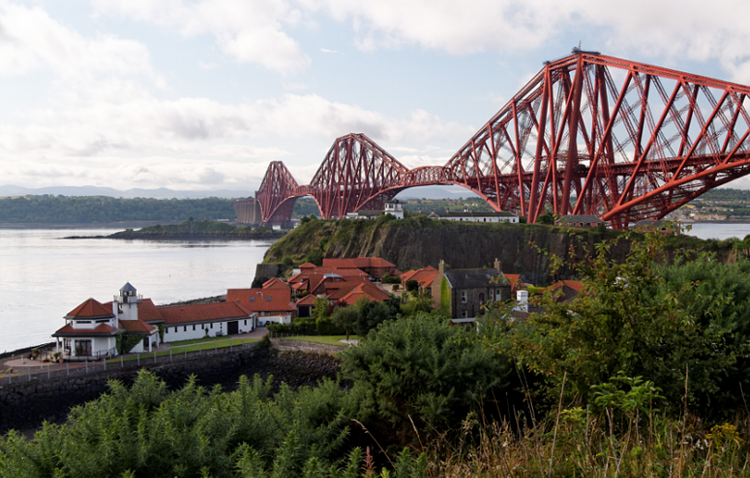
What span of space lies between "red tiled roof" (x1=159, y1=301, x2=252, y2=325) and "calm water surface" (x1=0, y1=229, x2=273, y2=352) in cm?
887

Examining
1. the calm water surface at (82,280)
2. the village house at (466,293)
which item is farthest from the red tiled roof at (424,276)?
the calm water surface at (82,280)

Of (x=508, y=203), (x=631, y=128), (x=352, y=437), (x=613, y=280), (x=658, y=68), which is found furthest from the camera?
(x=508, y=203)

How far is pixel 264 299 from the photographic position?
3928cm

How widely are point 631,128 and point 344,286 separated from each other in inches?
1056

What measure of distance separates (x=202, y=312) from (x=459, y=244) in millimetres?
32161

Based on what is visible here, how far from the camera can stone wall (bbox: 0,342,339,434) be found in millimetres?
23891

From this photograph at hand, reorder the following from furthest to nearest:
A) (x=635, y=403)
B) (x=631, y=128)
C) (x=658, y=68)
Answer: (x=631, y=128) → (x=658, y=68) → (x=635, y=403)

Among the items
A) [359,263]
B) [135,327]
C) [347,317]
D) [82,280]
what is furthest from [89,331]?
[82,280]

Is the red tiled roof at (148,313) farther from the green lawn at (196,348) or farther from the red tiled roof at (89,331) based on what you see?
the red tiled roof at (89,331)

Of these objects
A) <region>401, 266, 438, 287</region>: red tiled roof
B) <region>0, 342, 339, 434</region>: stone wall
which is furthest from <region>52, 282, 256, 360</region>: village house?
<region>401, 266, 438, 287</region>: red tiled roof

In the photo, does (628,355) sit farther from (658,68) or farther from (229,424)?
(658,68)

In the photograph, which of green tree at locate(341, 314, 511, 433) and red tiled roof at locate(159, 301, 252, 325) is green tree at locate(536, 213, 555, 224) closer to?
red tiled roof at locate(159, 301, 252, 325)

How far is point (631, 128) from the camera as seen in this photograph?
151 ft

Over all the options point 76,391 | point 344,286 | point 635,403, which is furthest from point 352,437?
point 344,286
